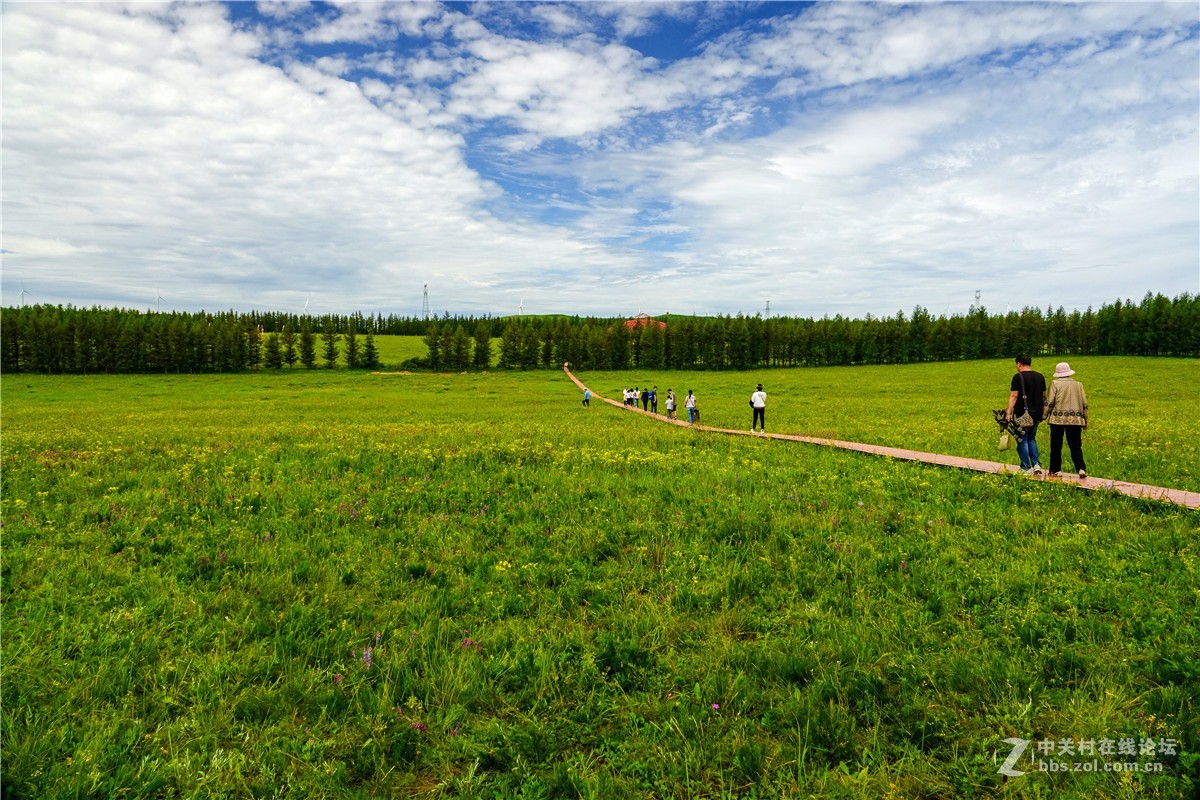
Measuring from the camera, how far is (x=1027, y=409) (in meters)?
12.4

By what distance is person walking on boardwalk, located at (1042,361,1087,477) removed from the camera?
1141 centimetres

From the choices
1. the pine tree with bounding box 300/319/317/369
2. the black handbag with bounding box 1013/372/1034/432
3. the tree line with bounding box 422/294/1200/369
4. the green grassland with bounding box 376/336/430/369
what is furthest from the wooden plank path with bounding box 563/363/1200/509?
the pine tree with bounding box 300/319/317/369

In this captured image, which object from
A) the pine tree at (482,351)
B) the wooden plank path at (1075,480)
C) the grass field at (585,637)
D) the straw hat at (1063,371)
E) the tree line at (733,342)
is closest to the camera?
the grass field at (585,637)

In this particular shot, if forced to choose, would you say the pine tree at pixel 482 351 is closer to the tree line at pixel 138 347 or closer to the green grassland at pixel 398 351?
the green grassland at pixel 398 351

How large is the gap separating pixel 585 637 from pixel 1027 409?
40.7 ft

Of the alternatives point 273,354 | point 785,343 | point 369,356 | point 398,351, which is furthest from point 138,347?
point 785,343

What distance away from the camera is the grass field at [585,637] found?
12.6ft

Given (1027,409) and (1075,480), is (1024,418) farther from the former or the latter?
(1075,480)

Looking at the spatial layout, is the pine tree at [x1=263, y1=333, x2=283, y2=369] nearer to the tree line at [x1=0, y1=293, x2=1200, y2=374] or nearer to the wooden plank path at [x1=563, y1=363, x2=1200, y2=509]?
the tree line at [x1=0, y1=293, x2=1200, y2=374]

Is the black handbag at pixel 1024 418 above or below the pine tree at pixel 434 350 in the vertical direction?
below

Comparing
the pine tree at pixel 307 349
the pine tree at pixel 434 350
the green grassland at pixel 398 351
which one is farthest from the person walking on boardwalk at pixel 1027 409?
the pine tree at pixel 307 349

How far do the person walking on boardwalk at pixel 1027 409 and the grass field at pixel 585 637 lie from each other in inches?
107

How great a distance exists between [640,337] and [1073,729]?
13363 centimetres

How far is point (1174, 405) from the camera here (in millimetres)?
37656
